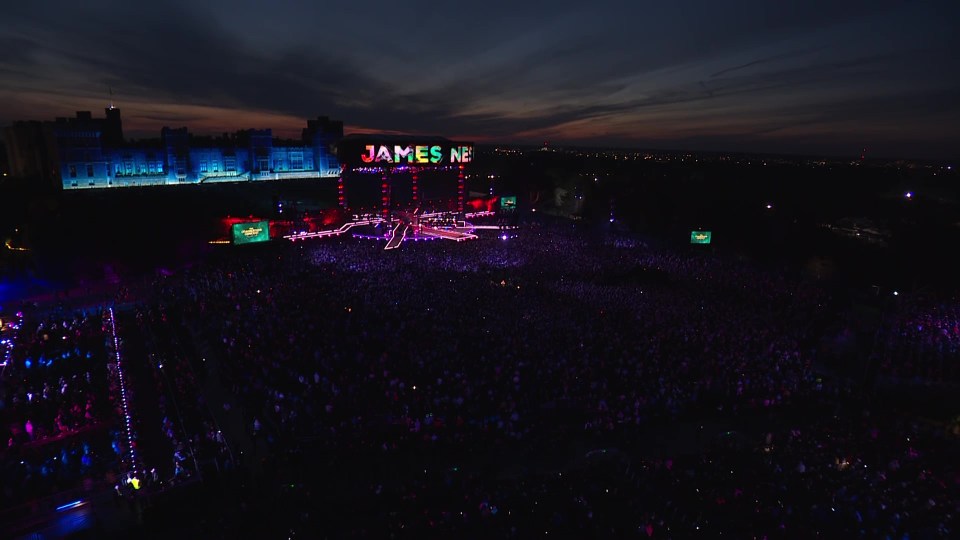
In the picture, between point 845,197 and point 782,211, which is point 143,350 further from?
point 845,197

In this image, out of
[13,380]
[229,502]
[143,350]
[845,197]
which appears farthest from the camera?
[845,197]

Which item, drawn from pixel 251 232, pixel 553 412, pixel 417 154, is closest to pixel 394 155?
pixel 417 154

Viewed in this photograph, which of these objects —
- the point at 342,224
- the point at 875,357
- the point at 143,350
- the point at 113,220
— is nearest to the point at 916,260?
the point at 875,357

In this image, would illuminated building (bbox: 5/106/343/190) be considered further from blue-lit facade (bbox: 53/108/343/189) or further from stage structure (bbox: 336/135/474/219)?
stage structure (bbox: 336/135/474/219)

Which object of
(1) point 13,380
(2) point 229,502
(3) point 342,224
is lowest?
(2) point 229,502

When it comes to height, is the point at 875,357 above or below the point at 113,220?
below

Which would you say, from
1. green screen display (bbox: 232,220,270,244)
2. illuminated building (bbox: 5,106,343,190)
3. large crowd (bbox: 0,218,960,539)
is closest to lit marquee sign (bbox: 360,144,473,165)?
illuminated building (bbox: 5,106,343,190)

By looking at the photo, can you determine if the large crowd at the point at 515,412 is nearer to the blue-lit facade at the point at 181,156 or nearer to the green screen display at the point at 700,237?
the green screen display at the point at 700,237

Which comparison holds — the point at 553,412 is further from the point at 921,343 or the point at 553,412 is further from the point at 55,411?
the point at 921,343
